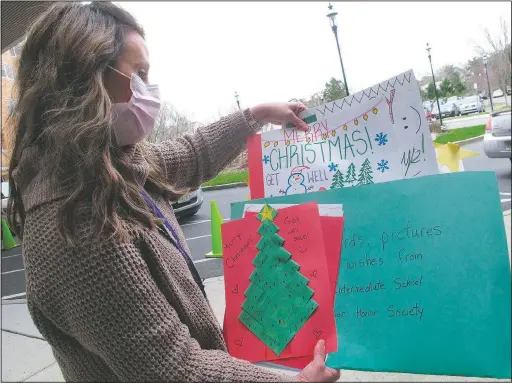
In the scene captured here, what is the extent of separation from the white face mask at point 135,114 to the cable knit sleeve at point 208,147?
0.66ft

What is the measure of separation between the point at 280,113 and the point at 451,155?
1.32 feet

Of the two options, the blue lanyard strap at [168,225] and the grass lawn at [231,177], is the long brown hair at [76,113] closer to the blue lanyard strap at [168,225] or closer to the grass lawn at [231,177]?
the blue lanyard strap at [168,225]

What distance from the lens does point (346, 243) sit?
83cm

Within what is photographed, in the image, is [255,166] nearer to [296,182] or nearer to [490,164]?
[296,182]

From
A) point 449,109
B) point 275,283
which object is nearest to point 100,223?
point 275,283

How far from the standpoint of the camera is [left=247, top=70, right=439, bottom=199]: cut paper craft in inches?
33.1

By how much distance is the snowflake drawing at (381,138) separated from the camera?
0.88 meters

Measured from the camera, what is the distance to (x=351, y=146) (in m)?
0.92

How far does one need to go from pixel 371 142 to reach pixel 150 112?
47 cm

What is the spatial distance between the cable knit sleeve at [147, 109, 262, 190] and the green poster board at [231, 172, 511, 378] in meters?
0.32

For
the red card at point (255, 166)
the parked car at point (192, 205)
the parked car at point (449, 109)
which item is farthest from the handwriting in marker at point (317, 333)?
the parked car at point (192, 205)

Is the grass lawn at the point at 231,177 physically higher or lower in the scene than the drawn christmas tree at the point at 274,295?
higher

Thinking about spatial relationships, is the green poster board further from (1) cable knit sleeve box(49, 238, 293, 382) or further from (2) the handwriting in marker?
(1) cable knit sleeve box(49, 238, 293, 382)

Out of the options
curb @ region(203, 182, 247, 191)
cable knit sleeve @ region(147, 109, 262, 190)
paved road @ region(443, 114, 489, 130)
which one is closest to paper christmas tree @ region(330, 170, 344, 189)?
cable knit sleeve @ region(147, 109, 262, 190)
